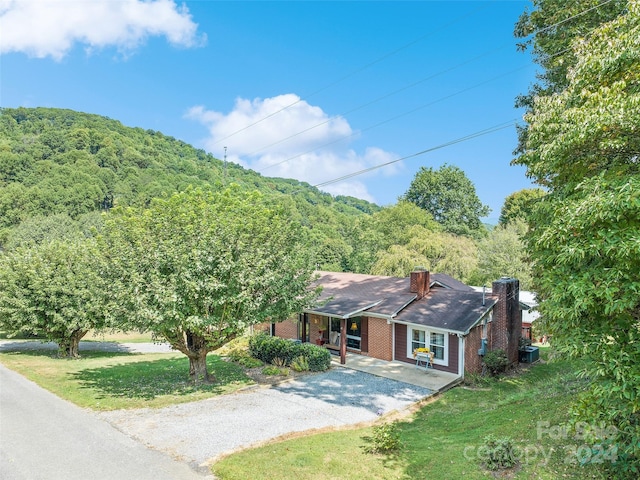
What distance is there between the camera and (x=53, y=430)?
427 inches

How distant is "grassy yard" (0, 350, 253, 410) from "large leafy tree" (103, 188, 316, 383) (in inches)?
50.4

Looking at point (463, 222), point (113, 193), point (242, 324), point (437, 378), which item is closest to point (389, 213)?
point (463, 222)

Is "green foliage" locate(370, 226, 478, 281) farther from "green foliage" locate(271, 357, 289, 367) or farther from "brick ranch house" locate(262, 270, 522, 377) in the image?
"green foliage" locate(271, 357, 289, 367)

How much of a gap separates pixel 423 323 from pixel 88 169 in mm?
67585

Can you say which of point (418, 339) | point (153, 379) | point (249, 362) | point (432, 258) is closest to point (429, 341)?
point (418, 339)

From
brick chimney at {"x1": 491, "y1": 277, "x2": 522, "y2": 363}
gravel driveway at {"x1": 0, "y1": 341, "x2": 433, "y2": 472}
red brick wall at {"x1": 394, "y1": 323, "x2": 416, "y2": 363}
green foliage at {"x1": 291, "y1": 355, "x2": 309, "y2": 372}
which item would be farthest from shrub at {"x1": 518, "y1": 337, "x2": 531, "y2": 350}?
green foliage at {"x1": 291, "y1": 355, "x2": 309, "y2": 372}

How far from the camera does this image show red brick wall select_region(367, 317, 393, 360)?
1933 centimetres

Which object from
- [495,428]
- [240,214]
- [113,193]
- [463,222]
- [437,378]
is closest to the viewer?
[495,428]

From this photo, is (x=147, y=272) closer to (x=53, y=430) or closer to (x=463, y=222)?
(x=53, y=430)

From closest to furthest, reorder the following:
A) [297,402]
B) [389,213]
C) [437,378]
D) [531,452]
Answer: [531,452] < [297,402] < [437,378] < [389,213]

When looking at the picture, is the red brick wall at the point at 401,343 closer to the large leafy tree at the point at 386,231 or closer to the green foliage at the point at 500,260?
the green foliage at the point at 500,260

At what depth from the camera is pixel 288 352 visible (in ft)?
58.5

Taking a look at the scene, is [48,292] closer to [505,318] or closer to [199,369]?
[199,369]

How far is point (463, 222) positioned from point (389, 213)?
18.3 m
